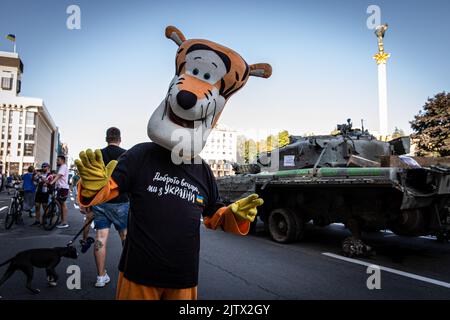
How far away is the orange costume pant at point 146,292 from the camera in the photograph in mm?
1754

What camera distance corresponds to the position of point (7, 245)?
241 inches

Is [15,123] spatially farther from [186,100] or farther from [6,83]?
[186,100]

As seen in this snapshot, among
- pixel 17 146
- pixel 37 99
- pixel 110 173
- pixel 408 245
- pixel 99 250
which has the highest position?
pixel 37 99

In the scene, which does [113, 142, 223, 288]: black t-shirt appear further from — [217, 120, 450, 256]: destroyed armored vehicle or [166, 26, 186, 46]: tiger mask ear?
[217, 120, 450, 256]: destroyed armored vehicle

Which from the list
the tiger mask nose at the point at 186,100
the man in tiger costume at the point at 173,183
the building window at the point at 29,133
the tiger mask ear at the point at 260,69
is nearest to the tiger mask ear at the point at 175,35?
the man in tiger costume at the point at 173,183

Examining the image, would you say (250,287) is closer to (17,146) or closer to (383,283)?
(383,283)

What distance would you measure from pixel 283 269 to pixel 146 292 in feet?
11.4

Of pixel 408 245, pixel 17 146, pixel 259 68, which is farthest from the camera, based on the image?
pixel 17 146

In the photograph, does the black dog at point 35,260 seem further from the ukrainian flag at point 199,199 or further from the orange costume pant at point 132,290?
the ukrainian flag at point 199,199

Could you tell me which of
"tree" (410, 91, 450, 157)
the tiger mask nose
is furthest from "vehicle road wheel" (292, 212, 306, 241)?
"tree" (410, 91, 450, 157)

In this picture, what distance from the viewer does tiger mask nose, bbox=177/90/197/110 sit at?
6.18 feet

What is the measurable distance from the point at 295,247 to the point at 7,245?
17.8ft

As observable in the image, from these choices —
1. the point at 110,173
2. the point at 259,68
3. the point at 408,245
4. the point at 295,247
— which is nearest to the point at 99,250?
the point at 110,173

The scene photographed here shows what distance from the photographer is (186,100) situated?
188 cm
